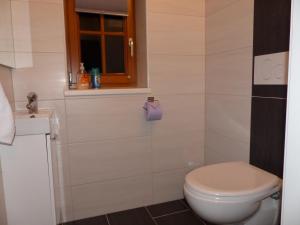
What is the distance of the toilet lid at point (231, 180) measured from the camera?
116 cm

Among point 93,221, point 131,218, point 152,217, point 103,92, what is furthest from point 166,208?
point 103,92

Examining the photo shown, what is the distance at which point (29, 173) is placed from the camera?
1.42 meters

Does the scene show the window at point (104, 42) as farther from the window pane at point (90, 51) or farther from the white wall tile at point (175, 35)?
the white wall tile at point (175, 35)

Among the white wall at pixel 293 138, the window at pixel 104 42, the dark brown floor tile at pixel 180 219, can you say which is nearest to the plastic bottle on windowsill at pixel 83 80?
the window at pixel 104 42

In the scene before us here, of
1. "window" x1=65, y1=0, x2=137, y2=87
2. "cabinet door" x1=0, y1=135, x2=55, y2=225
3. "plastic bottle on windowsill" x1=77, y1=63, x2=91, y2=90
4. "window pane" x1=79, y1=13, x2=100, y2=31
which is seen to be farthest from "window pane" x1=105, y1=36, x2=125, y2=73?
"cabinet door" x1=0, y1=135, x2=55, y2=225

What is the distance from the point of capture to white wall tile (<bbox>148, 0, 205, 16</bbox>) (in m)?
1.84

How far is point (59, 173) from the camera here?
1.75 m

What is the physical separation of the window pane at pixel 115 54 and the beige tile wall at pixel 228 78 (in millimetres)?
746

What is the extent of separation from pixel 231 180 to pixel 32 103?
4.47 feet

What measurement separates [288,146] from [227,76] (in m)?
1.28

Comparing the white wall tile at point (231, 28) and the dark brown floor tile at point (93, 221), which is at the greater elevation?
the white wall tile at point (231, 28)

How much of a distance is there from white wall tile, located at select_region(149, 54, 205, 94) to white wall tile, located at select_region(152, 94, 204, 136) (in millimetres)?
61

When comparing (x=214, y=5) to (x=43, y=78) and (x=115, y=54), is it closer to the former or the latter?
(x=115, y=54)

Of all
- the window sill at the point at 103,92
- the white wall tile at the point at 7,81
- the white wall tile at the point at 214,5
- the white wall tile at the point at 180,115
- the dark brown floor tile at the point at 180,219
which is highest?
the white wall tile at the point at 214,5
